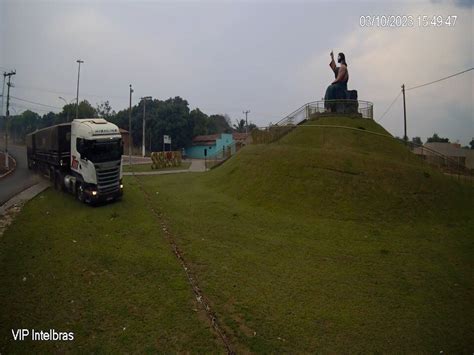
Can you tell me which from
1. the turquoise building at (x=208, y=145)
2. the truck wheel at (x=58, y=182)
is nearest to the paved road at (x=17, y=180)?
the truck wheel at (x=58, y=182)

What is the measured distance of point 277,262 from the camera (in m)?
11.6

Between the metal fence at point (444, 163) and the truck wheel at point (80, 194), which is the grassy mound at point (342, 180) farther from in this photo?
the truck wheel at point (80, 194)

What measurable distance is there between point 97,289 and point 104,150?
9.67 metres

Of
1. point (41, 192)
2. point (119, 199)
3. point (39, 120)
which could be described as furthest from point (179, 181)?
point (39, 120)

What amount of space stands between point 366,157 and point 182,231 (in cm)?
1338

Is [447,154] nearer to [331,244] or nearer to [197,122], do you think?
[331,244]

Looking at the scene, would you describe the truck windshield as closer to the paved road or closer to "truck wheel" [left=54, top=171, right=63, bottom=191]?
"truck wheel" [left=54, top=171, right=63, bottom=191]

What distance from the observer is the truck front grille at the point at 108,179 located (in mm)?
17217

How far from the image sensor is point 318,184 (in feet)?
63.1

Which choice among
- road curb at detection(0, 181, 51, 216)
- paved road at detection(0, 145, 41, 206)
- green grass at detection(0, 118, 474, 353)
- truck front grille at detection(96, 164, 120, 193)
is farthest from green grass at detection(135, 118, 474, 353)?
paved road at detection(0, 145, 41, 206)

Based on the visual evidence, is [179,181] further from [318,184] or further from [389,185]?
[389,185]

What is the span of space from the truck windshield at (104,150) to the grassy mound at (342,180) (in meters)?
7.37

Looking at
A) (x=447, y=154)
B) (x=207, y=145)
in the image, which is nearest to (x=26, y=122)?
(x=207, y=145)

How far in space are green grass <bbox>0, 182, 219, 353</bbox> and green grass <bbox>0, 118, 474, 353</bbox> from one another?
0.13 feet
